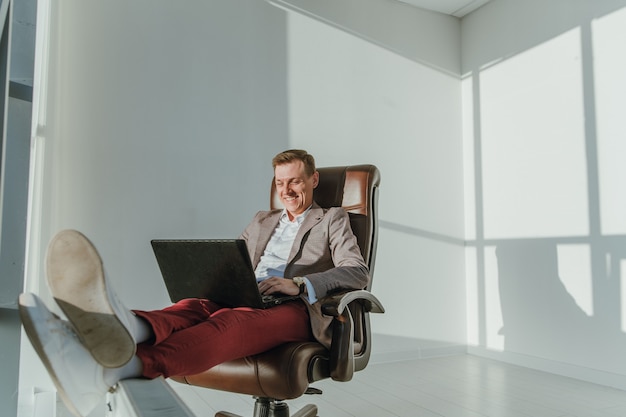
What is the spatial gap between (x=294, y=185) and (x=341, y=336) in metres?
0.76

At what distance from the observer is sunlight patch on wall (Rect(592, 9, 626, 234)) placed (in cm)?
308

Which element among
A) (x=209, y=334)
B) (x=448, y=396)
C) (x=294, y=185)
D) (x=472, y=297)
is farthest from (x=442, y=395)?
(x=209, y=334)

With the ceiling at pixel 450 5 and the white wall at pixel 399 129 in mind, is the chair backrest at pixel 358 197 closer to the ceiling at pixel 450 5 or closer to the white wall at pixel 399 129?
the white wall at pixel 399 129

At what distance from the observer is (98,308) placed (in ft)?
3.28

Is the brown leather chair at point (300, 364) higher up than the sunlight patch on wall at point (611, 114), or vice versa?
the sunlight patch on wall at point (611, 114)

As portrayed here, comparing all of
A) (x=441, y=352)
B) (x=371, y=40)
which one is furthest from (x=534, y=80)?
(x=441, y=352)

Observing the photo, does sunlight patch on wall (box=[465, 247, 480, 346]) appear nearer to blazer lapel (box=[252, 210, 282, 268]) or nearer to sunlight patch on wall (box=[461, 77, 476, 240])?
sunlight patch on wall (box=[461, 77, 476, 240])

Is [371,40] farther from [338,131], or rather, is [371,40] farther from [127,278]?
[127,278]

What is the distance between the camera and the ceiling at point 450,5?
159 inches

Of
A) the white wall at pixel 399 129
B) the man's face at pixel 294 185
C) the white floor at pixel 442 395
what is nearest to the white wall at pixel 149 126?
the white wall at pixel 399 129

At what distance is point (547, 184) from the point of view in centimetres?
355

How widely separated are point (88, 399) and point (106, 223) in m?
1.95

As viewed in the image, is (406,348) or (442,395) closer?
(442,395)

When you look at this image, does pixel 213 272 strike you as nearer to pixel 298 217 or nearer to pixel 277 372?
pixel 277 372
